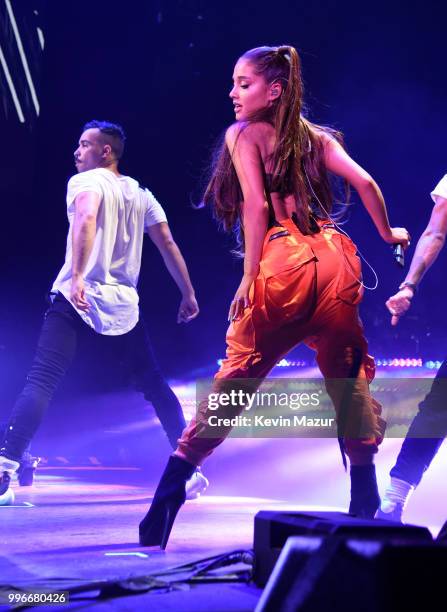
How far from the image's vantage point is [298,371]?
7117 mm

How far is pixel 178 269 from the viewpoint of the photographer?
146 inches

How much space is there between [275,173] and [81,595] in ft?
4.67

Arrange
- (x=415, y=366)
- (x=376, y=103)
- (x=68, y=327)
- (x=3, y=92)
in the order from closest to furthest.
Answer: (x=68, y=327) < (x=3, y=92) < (x=376, y=103) < (x=415, y=366)

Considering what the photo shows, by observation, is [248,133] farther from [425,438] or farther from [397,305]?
[425,438]

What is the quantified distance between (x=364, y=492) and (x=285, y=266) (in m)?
0.74

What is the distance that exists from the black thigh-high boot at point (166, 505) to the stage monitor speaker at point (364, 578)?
1018 mm

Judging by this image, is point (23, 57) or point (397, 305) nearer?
point (397, 305)

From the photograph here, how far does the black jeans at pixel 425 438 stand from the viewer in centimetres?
287

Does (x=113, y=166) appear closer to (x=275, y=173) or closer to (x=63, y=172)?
(x=275, y=173)

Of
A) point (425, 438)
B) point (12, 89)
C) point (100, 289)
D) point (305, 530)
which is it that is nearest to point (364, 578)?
point (305, 530)

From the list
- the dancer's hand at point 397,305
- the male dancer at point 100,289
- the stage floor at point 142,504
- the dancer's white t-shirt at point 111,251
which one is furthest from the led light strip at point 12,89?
the dancer's hand at point 397,305

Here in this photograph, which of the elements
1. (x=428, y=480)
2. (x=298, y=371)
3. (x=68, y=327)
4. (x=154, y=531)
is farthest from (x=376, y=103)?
(x=154, y=531)

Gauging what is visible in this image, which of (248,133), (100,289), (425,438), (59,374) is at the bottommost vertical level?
(425,438)

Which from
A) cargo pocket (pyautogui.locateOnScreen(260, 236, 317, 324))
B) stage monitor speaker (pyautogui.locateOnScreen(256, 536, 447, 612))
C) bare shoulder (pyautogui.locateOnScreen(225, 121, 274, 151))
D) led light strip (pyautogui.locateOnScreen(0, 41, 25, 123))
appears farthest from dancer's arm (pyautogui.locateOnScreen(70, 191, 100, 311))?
led light strip (pyautogui.locateOnScreen(0, 41, 25, 123))
